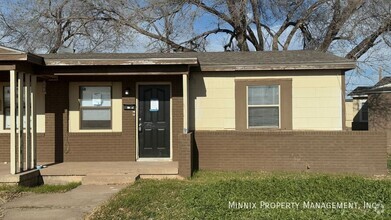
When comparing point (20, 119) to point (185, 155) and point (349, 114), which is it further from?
point (349, 114)

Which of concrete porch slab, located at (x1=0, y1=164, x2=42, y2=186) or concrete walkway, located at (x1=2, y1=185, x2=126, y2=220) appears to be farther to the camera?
concrete porch slab, located at (x1=0, y1=164, x2=42, y2=186)

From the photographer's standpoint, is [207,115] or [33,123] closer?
[33,123]

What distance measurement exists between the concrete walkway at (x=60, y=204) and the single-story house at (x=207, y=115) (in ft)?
8.24

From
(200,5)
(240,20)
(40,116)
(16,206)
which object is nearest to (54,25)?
(200,5)

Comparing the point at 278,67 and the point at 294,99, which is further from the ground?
the point at 278,67

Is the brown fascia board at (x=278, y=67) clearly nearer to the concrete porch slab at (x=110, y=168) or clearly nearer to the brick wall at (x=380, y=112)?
the concrete porch slab at (x=110, y=168)

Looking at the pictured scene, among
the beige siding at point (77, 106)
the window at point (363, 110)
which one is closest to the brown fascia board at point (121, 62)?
the beige siding at point (77, 106)

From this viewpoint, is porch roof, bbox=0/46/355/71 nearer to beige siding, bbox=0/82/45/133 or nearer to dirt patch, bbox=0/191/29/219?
beige siding, bbox=0/82/45/133

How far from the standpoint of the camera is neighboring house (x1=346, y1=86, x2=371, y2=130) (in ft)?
77.3

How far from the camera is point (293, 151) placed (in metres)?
10.9

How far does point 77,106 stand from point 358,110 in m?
18.8

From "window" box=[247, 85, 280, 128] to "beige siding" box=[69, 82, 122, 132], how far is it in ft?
11.6

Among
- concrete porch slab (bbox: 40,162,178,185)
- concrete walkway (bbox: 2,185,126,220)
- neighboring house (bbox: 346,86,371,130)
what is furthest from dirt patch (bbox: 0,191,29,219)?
neighboring house (bbox: 346,86,371,130)

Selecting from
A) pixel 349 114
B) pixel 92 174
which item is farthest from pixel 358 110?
pixel 92 174
